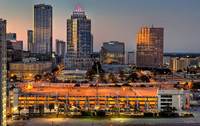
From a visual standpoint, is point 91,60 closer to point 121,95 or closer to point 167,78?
point 167,78

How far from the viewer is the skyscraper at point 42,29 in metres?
89.1

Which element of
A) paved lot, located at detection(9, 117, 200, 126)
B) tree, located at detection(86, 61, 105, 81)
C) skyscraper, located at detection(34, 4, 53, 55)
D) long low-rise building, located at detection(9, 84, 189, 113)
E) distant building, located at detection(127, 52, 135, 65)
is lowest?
paved lot, located at detection(9, 117, 200, 126)

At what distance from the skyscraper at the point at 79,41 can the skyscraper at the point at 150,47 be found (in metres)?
21.5

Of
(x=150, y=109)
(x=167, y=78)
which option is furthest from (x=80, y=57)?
(x=150, y=109)

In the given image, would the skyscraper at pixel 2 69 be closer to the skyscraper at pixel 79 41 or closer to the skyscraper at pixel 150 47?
the skyscraper at pixel 79 41

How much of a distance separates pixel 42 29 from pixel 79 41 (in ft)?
96.4

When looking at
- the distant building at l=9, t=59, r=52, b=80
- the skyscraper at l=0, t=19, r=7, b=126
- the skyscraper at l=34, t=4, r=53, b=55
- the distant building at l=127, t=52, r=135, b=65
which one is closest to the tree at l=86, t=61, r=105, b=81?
the distant building at l=9, t=59, r=52, b=80

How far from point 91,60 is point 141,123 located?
40071 millimetres

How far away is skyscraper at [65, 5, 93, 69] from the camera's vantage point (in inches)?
2399

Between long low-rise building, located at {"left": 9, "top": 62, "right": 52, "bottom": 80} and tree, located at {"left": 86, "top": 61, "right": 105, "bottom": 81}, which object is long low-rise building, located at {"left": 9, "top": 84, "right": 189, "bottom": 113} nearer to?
tree, located at {"left": 86, "top": 61, "right": 105, "bottom": 81}

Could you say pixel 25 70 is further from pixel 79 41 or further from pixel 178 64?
pixel 178 64

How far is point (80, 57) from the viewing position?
61.1 meters

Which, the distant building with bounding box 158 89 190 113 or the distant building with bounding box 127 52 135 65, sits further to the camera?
the distant building with bounding box 127 52 135 65

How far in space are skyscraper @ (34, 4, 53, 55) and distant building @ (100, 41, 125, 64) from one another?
996cm
